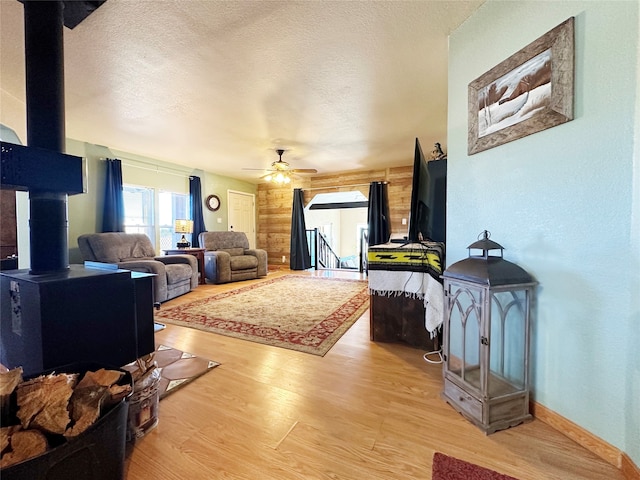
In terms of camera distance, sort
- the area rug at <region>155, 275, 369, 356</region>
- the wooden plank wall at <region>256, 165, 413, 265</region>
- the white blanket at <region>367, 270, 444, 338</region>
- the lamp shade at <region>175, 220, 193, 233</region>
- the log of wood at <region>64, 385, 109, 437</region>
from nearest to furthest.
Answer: the log of wood at <region>64, 385, 109, 437</region> < the white blanket at <region>367, 270, 444, 338</region> < the area rug at <region>155, 275, 369, 356</region> < the lamp shade at <region>175, 220, 193, 233</region> < the wooden plank wall at <region>256, 165, 413, 265</region>

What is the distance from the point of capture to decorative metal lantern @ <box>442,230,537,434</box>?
1.27 m

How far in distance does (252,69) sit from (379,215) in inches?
169

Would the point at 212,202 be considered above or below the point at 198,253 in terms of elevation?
above

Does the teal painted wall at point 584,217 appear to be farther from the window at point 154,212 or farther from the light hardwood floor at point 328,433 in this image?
the window at point 154,212

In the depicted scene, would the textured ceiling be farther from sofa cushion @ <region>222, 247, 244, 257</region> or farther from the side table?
sofa cushion @ <region>222, 247, 244, 257</region>

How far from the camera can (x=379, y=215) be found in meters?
5.95

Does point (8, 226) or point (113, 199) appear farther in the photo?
point (113, 199)

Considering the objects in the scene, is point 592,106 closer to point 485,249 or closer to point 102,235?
point 485,249

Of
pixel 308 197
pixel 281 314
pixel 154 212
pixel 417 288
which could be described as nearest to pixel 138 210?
pixel 154 212

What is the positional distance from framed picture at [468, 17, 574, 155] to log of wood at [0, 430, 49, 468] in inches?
90.5

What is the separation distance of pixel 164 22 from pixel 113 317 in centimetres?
183

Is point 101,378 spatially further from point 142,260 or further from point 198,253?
point 198,253

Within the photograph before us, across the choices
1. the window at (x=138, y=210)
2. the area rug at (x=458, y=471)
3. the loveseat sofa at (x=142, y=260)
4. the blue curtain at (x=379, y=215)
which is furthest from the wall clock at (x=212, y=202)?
the area rug at (x=458, y=471)

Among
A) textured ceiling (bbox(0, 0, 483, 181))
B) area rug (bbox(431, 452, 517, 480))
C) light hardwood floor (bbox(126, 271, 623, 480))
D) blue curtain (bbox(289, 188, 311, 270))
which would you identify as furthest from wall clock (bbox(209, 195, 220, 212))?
area rug (bbox(431, 452, 517, 480))
